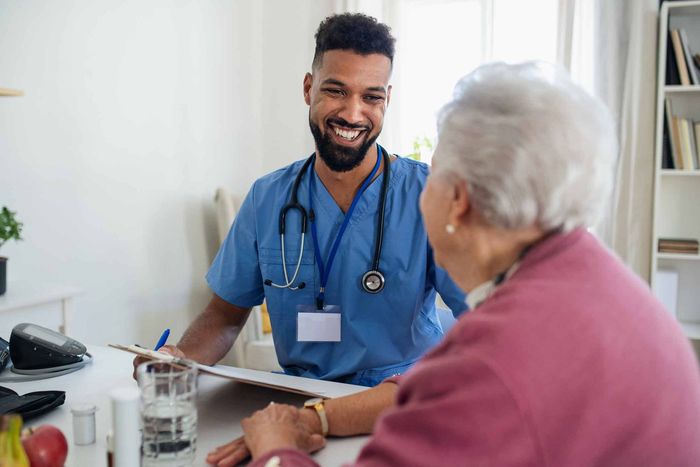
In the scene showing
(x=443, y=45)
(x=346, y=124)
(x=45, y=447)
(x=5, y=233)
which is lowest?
(x=45, y=447)

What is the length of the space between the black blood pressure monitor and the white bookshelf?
283 centimetres

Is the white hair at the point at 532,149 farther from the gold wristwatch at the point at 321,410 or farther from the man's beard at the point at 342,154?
the man's beard at the point at 342,154

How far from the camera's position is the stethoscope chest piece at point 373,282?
1.73m

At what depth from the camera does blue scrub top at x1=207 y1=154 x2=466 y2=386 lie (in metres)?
1.74

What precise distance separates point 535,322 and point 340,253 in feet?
3.43

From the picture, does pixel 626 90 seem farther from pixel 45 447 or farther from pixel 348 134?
pixel 45 447

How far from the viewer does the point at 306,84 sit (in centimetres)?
207

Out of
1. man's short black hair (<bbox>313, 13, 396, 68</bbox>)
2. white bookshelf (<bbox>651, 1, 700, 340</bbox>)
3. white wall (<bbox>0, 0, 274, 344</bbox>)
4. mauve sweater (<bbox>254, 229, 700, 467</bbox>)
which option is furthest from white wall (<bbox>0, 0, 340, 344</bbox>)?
white bookshelf (<bbox>651, 1, 700, 340</bbox>)

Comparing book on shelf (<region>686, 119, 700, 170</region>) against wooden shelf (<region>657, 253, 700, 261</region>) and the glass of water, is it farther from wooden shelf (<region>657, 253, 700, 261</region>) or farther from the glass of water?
the glass of water

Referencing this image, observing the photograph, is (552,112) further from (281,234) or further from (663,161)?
(663,161)

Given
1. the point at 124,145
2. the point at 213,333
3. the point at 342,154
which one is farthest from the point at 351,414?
the point at 124,145

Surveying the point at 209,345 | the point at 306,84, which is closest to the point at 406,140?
the point at 306,84

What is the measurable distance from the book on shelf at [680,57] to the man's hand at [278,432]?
2892 millimetres

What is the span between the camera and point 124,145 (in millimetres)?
2936
